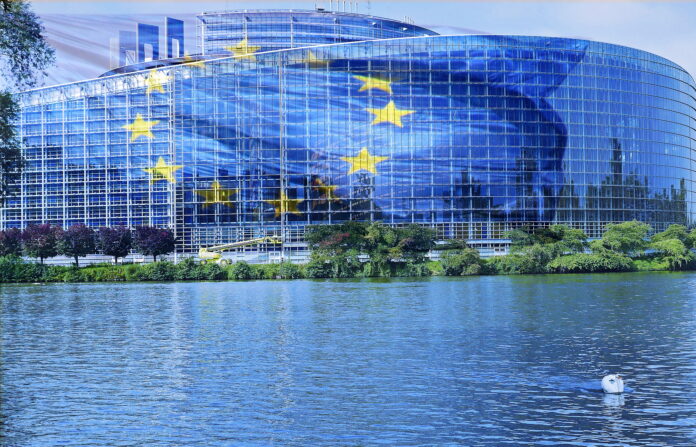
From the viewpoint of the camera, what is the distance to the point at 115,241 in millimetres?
146000

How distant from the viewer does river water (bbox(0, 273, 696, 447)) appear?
29.0 meters

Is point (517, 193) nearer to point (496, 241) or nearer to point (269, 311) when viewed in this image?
point (496, 241)

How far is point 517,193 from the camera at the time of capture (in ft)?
505

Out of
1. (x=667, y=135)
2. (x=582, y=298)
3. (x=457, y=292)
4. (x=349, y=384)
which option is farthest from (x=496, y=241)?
(x=349, y=384)

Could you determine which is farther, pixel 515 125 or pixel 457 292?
pixel 515 125

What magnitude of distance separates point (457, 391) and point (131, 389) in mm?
12346

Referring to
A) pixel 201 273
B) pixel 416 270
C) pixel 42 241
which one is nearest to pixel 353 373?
pixel 416 270

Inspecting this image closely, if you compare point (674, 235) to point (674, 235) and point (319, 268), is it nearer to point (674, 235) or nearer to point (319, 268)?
point (674, 235)

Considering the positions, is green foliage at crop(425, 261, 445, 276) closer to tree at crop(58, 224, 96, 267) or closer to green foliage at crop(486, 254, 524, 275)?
green foliage at crop(486, 254, 524, 275)

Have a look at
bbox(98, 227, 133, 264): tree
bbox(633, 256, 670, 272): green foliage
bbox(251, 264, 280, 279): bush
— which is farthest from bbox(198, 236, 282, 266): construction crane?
bbox(633, 256, 670, 272): green foliage

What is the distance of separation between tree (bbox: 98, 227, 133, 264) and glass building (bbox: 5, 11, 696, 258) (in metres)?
12.6

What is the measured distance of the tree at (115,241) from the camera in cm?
14550
